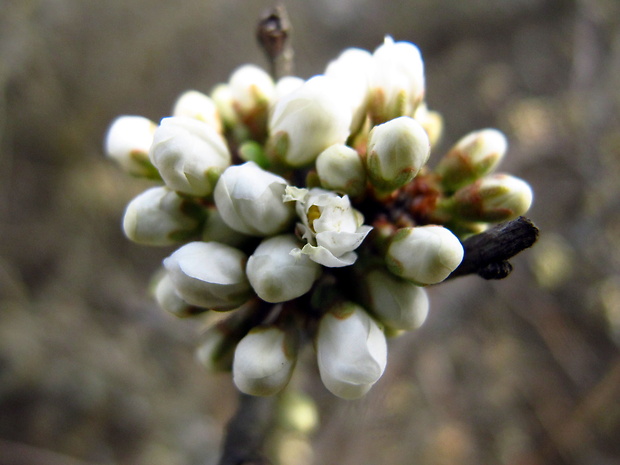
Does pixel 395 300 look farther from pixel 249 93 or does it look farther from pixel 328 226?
pixel 249 93

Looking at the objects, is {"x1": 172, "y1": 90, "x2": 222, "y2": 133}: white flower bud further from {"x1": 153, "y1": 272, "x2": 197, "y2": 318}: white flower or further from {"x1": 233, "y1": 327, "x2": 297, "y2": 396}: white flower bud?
{"x1": 233, "y1": 327, "x2": 297, "y2": 396}: white flower bud

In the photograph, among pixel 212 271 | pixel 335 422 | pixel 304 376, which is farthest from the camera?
pixel 304 376

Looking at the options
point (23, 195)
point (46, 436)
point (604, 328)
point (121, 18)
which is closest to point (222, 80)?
point (121, 18)

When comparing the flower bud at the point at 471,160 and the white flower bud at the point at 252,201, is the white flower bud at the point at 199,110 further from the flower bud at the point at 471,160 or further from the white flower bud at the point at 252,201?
the flower bud at the point at 471,160

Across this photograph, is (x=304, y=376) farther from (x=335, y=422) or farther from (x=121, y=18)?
(x=121, y=18)

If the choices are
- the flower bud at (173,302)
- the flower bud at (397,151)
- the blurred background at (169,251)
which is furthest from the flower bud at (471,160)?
the blurred background at (169,251)

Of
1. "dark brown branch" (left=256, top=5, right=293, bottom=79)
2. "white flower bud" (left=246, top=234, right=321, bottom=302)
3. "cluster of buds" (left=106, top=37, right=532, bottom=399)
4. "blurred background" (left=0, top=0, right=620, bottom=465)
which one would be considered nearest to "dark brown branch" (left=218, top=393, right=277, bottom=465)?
"cluster of buds" (left=106, top=37, right=532, bottom=399)
